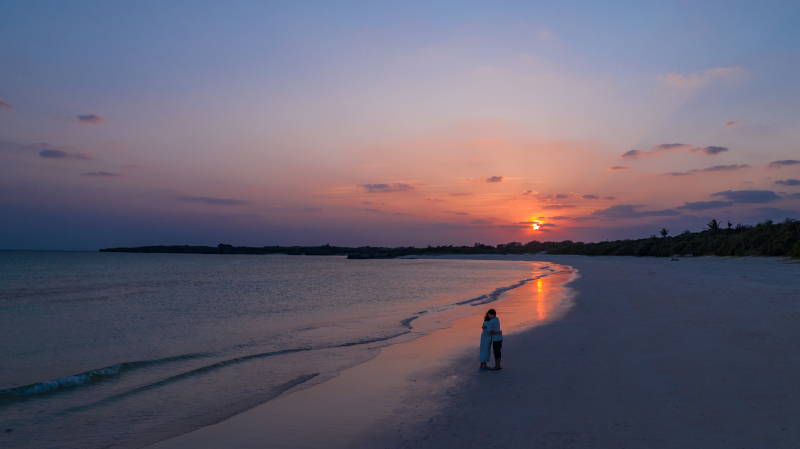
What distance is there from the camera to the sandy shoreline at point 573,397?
18.1 feet

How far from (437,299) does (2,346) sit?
19907 millimetres

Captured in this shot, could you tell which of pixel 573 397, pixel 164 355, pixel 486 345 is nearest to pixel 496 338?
pixel 486 345

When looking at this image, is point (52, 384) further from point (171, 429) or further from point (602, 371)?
point (602, 371)

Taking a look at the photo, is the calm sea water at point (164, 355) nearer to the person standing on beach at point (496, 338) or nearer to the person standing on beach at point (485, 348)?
the person standing on beach at point (485, 348)

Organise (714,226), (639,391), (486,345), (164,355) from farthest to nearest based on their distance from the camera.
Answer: (714,226)
(164,355)
(486,345)
(639,391)

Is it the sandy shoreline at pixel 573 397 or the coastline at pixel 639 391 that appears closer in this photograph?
the coastline at pixel 639 391

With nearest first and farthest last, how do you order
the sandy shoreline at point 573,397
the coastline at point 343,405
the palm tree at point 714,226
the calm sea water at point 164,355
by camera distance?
the sandy shoreline at point 573,397, the coastline at point 343,405, the calm sea water at point 164,355, the palm tree at point 714,226

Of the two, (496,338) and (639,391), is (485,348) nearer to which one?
(496,338)

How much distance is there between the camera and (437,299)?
2642 cm

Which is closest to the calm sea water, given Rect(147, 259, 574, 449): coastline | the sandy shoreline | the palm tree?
Rect(147, 259, 574, 449): coastline

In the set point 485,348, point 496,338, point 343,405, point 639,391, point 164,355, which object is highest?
point 496,338


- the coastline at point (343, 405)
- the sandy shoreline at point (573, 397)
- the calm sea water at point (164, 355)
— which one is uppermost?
the sandy shoreline at point (573, 397)

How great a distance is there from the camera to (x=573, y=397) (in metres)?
6.99

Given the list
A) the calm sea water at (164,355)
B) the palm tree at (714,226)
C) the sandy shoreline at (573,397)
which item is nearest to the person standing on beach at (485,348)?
the sandy shoreline at (573,397)
